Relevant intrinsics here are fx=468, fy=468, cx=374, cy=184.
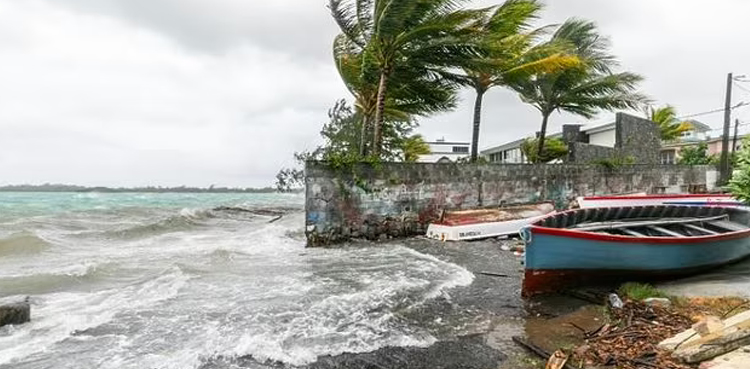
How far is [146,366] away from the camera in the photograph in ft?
13.3

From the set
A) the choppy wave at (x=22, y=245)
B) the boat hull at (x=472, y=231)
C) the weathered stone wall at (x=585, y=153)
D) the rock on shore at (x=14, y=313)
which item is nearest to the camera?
the rock on shore at (x=14, y=313)

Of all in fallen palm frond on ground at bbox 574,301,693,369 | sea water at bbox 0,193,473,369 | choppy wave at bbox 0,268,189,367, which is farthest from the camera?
choppy wave at bbox 0,268,189,367

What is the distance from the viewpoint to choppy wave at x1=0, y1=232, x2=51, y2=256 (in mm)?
11464

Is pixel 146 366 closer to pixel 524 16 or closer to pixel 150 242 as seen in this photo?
pixel 150 242

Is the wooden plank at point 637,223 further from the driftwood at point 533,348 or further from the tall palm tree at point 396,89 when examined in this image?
the tall palm tree at point 396,89

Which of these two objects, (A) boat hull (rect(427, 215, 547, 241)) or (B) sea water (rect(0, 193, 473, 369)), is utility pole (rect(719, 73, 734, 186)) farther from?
(B) sea water (rect(0, 193, 473, 369))

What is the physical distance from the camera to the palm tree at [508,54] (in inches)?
490

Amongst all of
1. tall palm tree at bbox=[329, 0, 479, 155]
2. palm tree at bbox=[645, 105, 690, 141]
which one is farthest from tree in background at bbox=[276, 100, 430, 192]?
palm tree at bbox=[645, 105, 690, 141]

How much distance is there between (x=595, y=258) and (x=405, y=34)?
292 inches


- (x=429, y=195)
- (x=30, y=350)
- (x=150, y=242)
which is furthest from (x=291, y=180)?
(x=30, y=350)

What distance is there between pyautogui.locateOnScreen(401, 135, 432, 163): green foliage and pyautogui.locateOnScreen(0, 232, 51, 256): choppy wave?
15293 millimetres

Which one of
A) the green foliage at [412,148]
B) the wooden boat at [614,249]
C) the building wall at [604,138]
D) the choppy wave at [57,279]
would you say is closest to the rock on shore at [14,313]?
the choppy wave at [57,279]

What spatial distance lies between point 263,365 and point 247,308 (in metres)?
1.81

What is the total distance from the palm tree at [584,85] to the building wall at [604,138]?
11.2 feet
